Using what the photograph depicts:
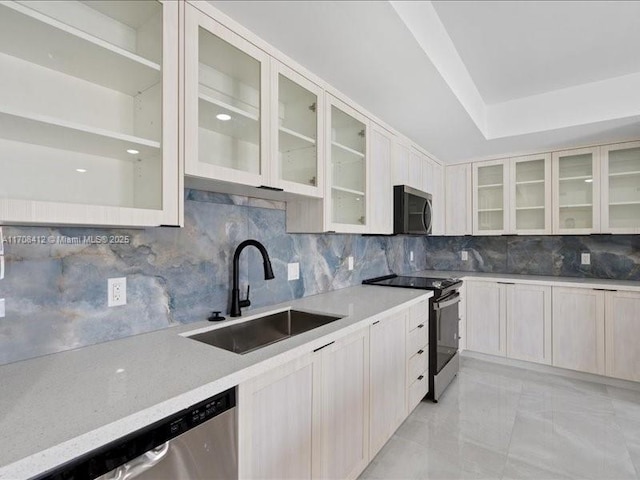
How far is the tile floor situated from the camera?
1.90 metres

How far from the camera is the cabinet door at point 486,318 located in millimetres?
3500

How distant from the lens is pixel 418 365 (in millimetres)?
2488

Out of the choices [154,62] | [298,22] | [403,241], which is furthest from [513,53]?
[154,62]

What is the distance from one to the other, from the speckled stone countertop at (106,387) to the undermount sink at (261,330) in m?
0.14

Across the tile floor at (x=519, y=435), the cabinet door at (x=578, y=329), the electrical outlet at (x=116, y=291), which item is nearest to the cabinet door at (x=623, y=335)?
the cabinet door at (x=578, y=329)

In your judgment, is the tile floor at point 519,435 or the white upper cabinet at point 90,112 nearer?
the white upper cabinet at point 90,112

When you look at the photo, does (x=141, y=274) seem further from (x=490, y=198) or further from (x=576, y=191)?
(x=576, y=191)

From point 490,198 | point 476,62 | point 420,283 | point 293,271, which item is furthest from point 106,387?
point 490,198

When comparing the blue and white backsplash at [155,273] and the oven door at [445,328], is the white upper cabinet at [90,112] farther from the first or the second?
the oven door at [445,328]

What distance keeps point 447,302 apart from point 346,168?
1.47 metres

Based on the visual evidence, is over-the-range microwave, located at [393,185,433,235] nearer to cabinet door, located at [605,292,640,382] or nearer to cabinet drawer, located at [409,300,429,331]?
cabinet drawer, located at [409,300,429,331]

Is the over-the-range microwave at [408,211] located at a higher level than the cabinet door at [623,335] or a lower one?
higher

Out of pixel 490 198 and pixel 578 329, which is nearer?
pixel 578 329

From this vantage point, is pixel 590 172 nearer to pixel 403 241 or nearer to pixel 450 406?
pixel 403 241
